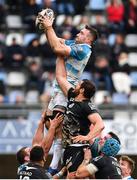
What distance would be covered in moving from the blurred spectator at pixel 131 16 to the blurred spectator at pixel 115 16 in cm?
12

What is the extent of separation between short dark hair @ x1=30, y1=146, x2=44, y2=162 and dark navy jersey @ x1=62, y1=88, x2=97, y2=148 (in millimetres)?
505

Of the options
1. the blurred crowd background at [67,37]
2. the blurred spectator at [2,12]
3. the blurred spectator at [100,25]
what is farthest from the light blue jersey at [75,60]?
the blurred spectator at [2,12]

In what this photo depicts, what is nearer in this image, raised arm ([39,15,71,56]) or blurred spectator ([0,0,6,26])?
raised arm ([39,15,71,56])

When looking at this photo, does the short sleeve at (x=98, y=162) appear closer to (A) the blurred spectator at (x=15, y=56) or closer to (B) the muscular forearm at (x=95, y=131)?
(B) the muscular forearm at (x=95, y=131)

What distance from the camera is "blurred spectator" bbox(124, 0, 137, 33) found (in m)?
20.2

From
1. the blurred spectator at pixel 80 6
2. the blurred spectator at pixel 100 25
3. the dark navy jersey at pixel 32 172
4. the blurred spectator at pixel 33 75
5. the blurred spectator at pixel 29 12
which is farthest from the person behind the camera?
the blurred spectator at pixel 80 6

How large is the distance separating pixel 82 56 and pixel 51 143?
1.10 meters

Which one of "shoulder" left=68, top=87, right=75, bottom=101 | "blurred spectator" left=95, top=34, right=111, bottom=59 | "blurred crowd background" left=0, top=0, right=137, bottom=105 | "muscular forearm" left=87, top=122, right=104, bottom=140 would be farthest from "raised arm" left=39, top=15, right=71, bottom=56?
"blurred spectator" left=95, top=34, right=111, bottom=59

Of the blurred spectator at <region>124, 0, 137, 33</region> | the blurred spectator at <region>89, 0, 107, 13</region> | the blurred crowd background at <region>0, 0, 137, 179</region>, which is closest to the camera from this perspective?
the blurred crowd background at <region>0, 0, 137, 179</region>

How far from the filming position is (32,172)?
10.0 m

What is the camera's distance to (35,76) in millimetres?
18656

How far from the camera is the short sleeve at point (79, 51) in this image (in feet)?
34.6

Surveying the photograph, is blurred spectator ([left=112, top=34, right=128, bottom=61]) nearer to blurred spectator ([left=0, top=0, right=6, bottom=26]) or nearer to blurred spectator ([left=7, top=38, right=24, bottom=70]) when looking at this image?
blurred spectator ([left=7, top=38, right=24, bottom=70])

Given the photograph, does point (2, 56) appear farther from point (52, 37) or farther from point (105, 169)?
point (105, 169)
